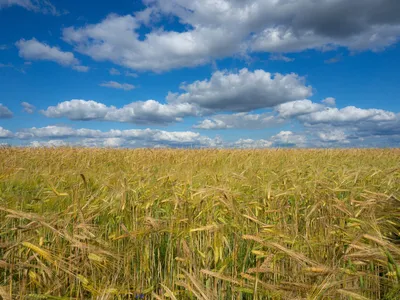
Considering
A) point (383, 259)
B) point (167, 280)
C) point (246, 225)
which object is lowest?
point (167, 280)

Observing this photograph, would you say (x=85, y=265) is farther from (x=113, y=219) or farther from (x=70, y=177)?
(x=70, y=177)

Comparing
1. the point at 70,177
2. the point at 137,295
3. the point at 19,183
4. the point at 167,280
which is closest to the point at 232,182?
the point at 167,280

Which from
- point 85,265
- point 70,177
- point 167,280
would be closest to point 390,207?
point 167,280

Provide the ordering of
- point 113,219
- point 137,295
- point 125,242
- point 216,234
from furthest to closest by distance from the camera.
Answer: point 113,219, point 125,242, point 216,234, point 137,295

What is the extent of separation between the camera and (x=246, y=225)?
254cm

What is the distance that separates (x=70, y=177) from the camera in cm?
433

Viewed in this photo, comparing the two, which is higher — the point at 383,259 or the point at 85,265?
the point at 383,259

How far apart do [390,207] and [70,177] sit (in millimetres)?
4127

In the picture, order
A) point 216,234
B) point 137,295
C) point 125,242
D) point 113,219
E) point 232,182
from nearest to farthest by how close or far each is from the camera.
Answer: point 137,295, point 216,234, point 125,242, point 113,219, point 232,182

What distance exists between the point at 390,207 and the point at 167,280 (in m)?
2.08

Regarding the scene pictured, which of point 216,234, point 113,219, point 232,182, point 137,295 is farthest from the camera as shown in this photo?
Answer: point 232,182

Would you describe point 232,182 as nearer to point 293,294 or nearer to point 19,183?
point 293,294

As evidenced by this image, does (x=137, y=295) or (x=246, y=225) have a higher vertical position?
(x=246, y=225)

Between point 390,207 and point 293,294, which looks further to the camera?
point 390,207
